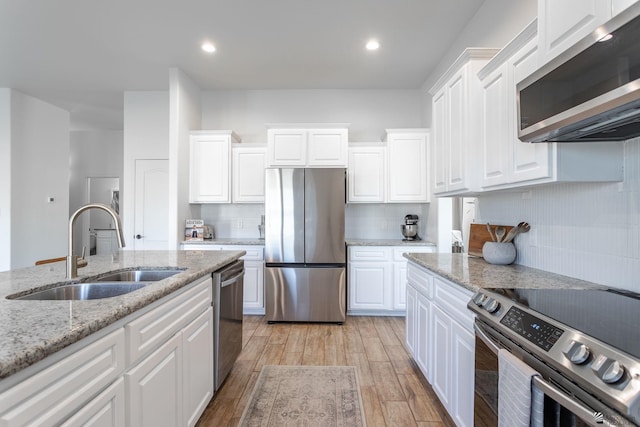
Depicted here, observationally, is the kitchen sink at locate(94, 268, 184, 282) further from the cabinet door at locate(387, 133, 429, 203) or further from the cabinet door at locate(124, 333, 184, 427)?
the cabinet door at locate(387, 133, 429, 203)

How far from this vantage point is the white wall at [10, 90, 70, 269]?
15.0 feet

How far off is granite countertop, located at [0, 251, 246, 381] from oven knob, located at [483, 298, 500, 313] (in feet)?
4.43

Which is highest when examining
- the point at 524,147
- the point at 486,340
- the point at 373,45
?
the point at 373,45

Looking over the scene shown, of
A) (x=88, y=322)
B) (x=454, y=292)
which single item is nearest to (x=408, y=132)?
(x=454, y=292)

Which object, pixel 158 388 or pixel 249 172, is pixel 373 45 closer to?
pixel 249 172

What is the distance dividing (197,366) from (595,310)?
1.84 metres

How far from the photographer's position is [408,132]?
13.0 feet

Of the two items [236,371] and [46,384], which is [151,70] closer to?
[236,371]

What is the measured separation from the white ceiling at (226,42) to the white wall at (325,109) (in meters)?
0.13

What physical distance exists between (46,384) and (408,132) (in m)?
3.92

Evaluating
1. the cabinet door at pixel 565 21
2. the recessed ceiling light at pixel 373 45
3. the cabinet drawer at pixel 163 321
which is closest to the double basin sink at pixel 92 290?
the cabinet drawer at pixel 163 321

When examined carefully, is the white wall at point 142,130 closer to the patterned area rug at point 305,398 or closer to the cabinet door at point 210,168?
the cabinet door at point 210,168

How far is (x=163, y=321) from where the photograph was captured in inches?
54.3

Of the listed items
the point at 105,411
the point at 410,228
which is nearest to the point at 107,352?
the point at 105,411
